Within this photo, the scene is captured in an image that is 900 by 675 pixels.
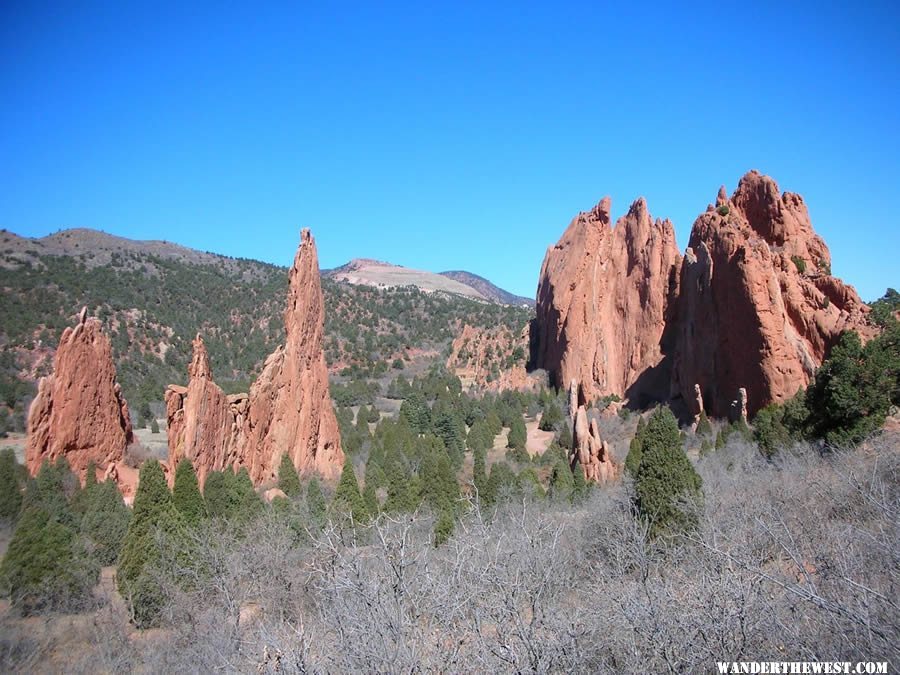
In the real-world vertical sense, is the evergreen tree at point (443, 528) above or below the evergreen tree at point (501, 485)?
below

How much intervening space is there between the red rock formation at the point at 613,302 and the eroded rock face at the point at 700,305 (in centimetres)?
10

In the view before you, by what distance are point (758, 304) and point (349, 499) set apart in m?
25.2

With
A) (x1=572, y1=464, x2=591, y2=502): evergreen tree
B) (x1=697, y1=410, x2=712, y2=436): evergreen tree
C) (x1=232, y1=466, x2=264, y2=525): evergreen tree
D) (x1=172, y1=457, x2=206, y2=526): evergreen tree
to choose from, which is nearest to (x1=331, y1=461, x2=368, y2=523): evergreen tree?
(x1=232, y1=466, x2=264, y2=525): evergreen tree

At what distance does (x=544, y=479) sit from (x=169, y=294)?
63.1 meters

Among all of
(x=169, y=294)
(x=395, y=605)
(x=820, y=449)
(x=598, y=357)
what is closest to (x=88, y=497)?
(x=395, y=605)

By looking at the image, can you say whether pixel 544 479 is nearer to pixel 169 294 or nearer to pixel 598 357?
pixel 598 357

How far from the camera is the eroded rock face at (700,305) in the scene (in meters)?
33.7

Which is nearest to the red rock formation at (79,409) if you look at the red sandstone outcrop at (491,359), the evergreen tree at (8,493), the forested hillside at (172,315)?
the evergreen tree at (8,493)

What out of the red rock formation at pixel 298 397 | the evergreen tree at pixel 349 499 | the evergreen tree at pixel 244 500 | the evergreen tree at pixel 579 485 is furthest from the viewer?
the red rock formation at pixel 298 397

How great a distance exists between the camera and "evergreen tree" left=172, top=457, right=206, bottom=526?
20.2 meters

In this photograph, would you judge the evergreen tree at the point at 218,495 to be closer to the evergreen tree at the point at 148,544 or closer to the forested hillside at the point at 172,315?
the evergreen tree at the point at 148,544

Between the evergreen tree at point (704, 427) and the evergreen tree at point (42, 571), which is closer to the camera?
the evergreen tree at point (42, 571)

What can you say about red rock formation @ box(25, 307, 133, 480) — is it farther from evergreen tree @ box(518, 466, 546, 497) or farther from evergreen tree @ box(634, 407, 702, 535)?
evergreen tree @ box(634, 407, 702, 535)

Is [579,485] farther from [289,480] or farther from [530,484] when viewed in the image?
[289,480]
